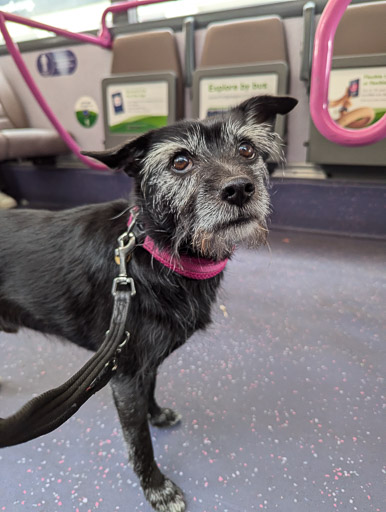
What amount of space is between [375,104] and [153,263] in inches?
91.1

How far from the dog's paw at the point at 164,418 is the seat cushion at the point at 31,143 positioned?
9.60 ft

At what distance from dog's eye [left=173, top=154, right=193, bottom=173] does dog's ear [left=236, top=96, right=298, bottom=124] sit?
0.31 meters

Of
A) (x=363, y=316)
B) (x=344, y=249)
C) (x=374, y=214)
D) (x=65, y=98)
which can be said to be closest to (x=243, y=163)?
(x=363, y=316)

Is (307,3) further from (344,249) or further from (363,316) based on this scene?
(363,316)

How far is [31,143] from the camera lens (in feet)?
10.8

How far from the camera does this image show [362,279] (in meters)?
2.02


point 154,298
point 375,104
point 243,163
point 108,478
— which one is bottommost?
point 108,478

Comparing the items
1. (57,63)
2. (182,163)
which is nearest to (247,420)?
(182,163)

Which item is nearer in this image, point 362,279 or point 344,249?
point 362,279

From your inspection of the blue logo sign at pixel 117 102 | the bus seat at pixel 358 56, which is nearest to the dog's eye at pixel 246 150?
the bus seat at pixel 358 56

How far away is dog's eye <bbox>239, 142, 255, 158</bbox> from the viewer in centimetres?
101

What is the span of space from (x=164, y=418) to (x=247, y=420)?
0.28 metres

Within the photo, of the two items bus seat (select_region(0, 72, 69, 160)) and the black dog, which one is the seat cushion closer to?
bus seat (select_region(0, 72, 69, 160))

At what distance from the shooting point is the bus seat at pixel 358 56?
7.80ft
